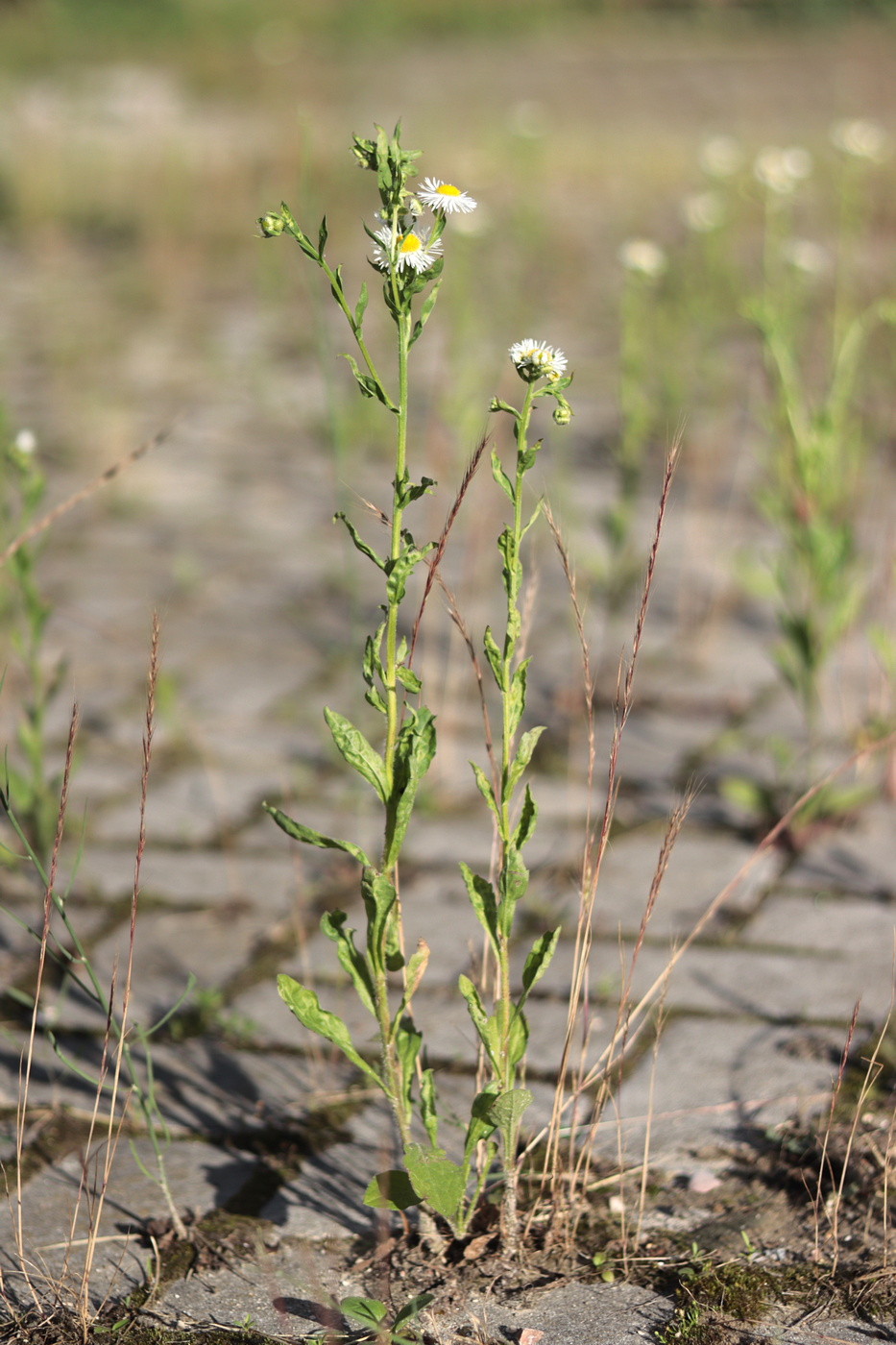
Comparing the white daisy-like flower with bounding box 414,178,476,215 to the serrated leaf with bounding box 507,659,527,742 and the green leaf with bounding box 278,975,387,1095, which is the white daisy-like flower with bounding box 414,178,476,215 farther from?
the green leaf with bounding box 278,975,387,1095

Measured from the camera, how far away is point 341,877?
8.41ft

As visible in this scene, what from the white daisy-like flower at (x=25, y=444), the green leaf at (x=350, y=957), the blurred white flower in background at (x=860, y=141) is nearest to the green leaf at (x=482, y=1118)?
the green leaf at (x=350, y=957)

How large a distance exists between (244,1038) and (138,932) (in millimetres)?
405

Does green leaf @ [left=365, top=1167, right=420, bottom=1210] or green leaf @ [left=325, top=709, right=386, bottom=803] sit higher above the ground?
green leaf @ [left=325, top=709, right=386, bottom=803]

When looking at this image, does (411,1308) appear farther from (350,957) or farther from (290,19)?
(290,19)

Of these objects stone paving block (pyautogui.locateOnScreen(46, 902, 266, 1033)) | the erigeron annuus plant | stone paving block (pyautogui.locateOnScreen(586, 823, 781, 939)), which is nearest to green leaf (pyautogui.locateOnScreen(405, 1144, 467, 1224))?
the erigeron annuus plant

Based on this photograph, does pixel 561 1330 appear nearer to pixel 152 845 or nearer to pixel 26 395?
pixel 152 845

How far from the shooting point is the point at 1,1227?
1602 mm

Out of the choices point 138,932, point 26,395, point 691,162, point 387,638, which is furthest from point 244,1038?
point 691,162

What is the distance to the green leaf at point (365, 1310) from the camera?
4.50ft

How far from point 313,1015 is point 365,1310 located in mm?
288

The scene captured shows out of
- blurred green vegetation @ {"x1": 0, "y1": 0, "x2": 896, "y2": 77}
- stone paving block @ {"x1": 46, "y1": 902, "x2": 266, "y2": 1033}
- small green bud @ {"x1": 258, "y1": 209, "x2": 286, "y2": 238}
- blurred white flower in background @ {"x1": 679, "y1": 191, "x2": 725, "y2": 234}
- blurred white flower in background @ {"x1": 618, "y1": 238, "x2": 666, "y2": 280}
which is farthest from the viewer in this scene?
blurred green vegetation @ {"x1": 0, "y1": 0, "x2": 896, "y2": 77}

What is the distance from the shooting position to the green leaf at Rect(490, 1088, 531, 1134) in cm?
142

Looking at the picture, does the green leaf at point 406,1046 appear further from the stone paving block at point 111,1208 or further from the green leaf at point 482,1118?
the stone paving block at point 111,1208
